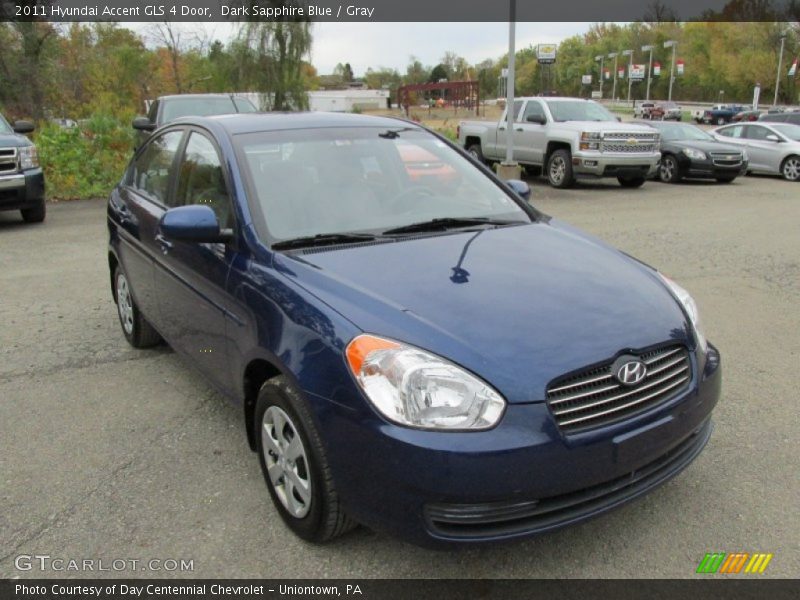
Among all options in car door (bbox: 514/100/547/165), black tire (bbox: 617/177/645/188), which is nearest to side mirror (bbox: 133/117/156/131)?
car door (bbox: 514/100/547/165)

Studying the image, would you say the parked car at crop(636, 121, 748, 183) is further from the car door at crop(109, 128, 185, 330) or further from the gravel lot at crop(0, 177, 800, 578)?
the car door at crop(109, 128, 185, 330)

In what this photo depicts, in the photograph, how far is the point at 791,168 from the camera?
56.9 feet

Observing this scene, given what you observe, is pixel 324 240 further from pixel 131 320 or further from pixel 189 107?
pixel 189 107

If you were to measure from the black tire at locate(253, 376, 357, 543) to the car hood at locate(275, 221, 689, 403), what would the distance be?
0.42 meters

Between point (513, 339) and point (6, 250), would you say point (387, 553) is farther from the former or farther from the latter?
point (6, 250)

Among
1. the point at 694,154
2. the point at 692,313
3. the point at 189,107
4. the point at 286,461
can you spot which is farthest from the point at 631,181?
the point at 286,461

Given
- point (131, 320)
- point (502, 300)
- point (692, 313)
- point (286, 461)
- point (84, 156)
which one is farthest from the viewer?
point (84, 156)

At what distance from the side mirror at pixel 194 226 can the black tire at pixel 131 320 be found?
183 centimetres

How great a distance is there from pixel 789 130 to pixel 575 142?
25.3 ft

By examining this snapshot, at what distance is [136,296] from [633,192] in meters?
12.3

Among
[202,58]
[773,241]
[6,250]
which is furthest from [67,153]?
[202,58]

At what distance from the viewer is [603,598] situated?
2.50 m

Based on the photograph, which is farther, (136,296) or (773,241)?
(773,241)

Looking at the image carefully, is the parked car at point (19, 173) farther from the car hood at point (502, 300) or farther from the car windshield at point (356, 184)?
the car hood at point (502, 300)
